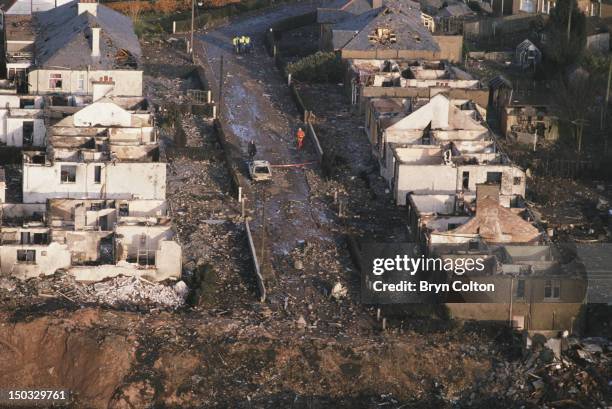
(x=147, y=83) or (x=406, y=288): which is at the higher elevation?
(x=147, y=83)

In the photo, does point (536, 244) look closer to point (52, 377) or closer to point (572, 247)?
point (572, 247)

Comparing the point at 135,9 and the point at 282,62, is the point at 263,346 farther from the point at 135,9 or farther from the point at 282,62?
the point at 135,9

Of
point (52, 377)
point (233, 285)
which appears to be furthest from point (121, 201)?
point (52, 377)

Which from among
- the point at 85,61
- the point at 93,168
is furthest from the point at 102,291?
the point at 85,61

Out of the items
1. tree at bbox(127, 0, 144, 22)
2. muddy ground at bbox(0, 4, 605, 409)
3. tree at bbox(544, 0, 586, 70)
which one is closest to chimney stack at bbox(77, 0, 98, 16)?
→ tree at bbox(127, 0, 144, 22)

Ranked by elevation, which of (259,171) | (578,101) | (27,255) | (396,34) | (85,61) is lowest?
(27,255)

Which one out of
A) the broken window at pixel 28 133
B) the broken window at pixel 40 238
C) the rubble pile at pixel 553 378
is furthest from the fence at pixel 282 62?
the rubble pile at pixel 553 378
